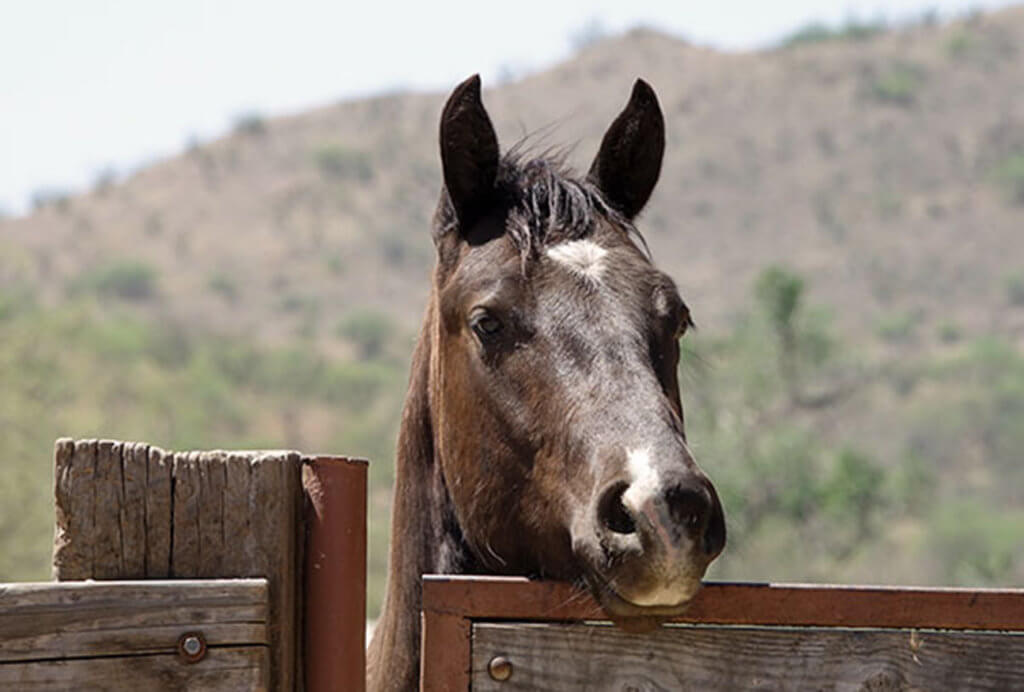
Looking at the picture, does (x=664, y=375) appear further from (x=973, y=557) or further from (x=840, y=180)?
(x=840, y=180)

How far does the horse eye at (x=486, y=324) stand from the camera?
3.69 m

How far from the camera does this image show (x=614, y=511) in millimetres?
3154

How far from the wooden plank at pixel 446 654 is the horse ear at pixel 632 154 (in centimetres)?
159

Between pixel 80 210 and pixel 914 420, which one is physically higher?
pixel 80 210

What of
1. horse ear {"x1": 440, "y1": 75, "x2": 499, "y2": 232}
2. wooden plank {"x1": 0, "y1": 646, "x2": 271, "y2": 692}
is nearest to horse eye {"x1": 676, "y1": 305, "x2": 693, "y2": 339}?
horse ear {"x1": 440, "y1": 75, "x2": 499, "y2": 232}

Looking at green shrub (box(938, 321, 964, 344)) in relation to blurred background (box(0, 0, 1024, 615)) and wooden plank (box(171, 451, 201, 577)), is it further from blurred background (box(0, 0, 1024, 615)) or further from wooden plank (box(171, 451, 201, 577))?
wooden plank (box(171, 451, 201, 577))

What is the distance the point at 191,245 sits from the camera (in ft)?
234

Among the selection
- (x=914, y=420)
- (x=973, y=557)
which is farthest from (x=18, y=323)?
(x=914, y=420)

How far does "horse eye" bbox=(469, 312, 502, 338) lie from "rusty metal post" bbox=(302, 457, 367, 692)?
0.72 m

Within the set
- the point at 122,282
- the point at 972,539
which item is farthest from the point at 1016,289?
the point at 122,282

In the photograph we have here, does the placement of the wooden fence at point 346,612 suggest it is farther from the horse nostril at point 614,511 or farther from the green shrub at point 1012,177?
the green shrub at point 1012,177

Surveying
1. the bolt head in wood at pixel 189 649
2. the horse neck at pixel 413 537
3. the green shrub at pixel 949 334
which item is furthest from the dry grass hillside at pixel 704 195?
the bolt head in wood at pixel 189 649

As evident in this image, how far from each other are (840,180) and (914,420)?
23639 millimetres

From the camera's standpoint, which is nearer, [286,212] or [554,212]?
[554,212]
